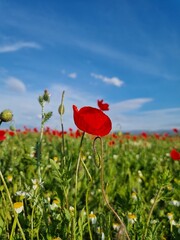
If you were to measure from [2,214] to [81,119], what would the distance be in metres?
1.27

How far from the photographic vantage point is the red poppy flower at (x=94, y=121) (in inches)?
56.9

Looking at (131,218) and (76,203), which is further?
(76,203)

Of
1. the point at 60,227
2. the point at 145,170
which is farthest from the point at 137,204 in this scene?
the point at 145,170

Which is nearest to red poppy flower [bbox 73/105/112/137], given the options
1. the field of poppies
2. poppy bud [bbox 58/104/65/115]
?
A: the field of poppies

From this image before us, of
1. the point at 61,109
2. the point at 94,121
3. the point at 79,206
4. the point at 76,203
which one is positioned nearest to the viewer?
the point at 94,121

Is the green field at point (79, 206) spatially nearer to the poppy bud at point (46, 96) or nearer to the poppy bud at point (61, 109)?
the poppy bud at point (61, 109)

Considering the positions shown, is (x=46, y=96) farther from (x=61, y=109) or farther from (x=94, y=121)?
(x=94, y=121)

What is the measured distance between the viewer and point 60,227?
2.12m

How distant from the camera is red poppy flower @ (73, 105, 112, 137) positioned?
4.74 feet

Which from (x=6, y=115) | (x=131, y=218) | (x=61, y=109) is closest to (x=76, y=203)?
(x=131, y=218)

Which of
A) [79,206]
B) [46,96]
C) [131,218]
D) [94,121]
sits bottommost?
[79,206]

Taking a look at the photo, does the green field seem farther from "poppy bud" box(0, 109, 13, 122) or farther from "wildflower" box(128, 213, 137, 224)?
"poppy bud" box(0, 109, 13, 122)

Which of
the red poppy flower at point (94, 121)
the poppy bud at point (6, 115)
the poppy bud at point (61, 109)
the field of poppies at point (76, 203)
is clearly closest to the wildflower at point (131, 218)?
the field of poppies at point (76, 203)

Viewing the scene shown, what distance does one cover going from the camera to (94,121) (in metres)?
1.46
